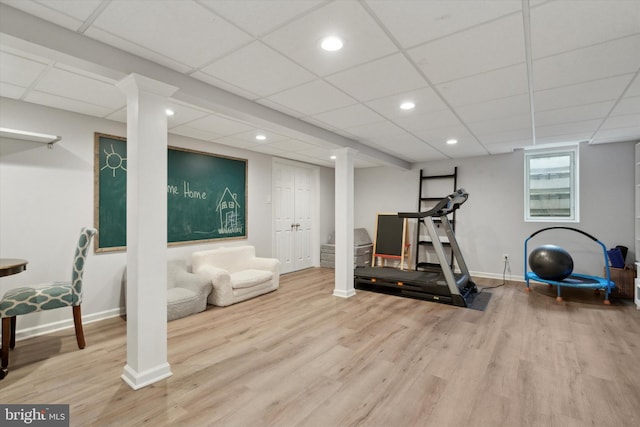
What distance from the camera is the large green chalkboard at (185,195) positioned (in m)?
3.55

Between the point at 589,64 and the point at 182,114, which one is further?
the point at 182,114

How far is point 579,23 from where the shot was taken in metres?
1.74

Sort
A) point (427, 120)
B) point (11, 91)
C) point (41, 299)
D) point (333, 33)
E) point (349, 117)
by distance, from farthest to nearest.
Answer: point (427, 120) < point (349, 117) < point (11, 91) < point (41, 299) < point (333, 33)

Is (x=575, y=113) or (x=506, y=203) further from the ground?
(x=575, y=113)

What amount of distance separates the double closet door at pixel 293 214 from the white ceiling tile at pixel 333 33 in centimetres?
378

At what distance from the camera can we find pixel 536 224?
5355 mm

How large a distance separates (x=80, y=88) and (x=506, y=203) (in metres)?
6.32

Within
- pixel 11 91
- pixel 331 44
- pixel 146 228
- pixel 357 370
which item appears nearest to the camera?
pixel 331 44

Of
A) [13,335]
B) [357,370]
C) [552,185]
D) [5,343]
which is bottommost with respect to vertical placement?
[357,370]

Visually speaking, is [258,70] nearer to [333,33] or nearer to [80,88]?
[333,33]

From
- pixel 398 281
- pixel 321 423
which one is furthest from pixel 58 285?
pixel 398 281

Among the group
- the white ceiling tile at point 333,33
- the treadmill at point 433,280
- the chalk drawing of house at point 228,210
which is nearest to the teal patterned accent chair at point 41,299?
the chalk drawing of house at point 228,210

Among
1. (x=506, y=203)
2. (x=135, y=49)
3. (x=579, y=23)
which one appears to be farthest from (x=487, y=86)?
(x=506, y=203)

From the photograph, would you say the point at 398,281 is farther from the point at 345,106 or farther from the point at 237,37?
the point at 237,37
